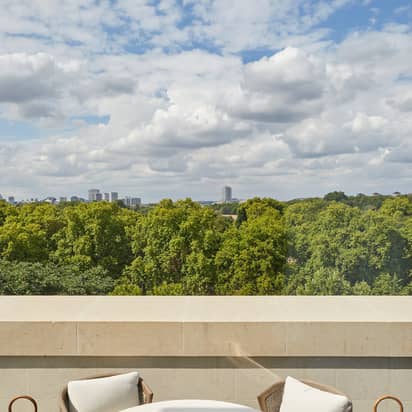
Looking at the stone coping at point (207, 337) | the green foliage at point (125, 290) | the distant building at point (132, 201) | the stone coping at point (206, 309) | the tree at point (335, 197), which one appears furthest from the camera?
the distant building at point (132, 201)

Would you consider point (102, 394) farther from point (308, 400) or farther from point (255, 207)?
point (255, 207)

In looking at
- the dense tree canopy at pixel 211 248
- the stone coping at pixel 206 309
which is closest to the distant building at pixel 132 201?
the dense tree canopy at pixel 211 248

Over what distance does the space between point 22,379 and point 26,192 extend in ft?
26.4

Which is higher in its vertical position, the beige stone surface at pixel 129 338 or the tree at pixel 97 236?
the tree at pixel 97 236

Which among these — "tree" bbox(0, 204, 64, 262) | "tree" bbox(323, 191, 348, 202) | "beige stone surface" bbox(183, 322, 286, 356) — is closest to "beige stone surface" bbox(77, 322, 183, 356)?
"beige stone surface" bbox(183, 322, 286, 356)

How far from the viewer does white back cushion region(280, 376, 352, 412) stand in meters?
3.10

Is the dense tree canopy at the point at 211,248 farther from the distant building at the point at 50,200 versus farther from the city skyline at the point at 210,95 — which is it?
the city skyline at the point at 210,95

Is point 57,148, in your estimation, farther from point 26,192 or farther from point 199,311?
point 199,311

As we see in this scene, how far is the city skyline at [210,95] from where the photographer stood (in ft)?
29.0

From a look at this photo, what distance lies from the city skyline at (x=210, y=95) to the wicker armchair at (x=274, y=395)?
21.1 feet

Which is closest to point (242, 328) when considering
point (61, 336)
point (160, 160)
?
point (61, 336)

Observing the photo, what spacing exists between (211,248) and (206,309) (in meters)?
6.51

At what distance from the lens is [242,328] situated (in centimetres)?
369

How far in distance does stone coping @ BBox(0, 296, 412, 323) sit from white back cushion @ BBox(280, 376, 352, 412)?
56 centimetres
